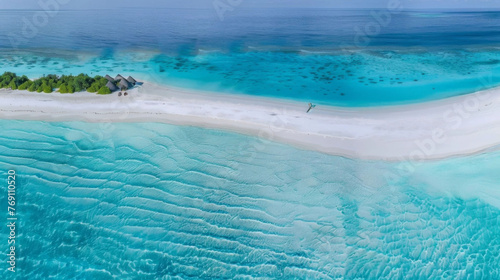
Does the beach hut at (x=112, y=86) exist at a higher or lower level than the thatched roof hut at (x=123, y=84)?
lower

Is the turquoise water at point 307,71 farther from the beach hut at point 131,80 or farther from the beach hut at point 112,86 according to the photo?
the beach hut at point 112,86

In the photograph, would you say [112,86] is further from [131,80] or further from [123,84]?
[131,80]

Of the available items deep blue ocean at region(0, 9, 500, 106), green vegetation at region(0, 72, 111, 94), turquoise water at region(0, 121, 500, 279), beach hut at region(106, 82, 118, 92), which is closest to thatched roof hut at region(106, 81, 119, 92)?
beach hut at region(106, 82, 118, 92)

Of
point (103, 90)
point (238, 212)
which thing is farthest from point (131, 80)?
point (238, 212)

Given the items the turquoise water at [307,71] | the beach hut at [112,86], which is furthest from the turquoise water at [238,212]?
the turquoise water at [307,71]

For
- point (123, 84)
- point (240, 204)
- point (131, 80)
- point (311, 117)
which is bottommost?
point (240, 204)

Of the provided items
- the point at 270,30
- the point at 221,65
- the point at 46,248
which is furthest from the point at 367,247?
the point at 270,30

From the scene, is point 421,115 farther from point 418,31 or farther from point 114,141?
point 418,31
